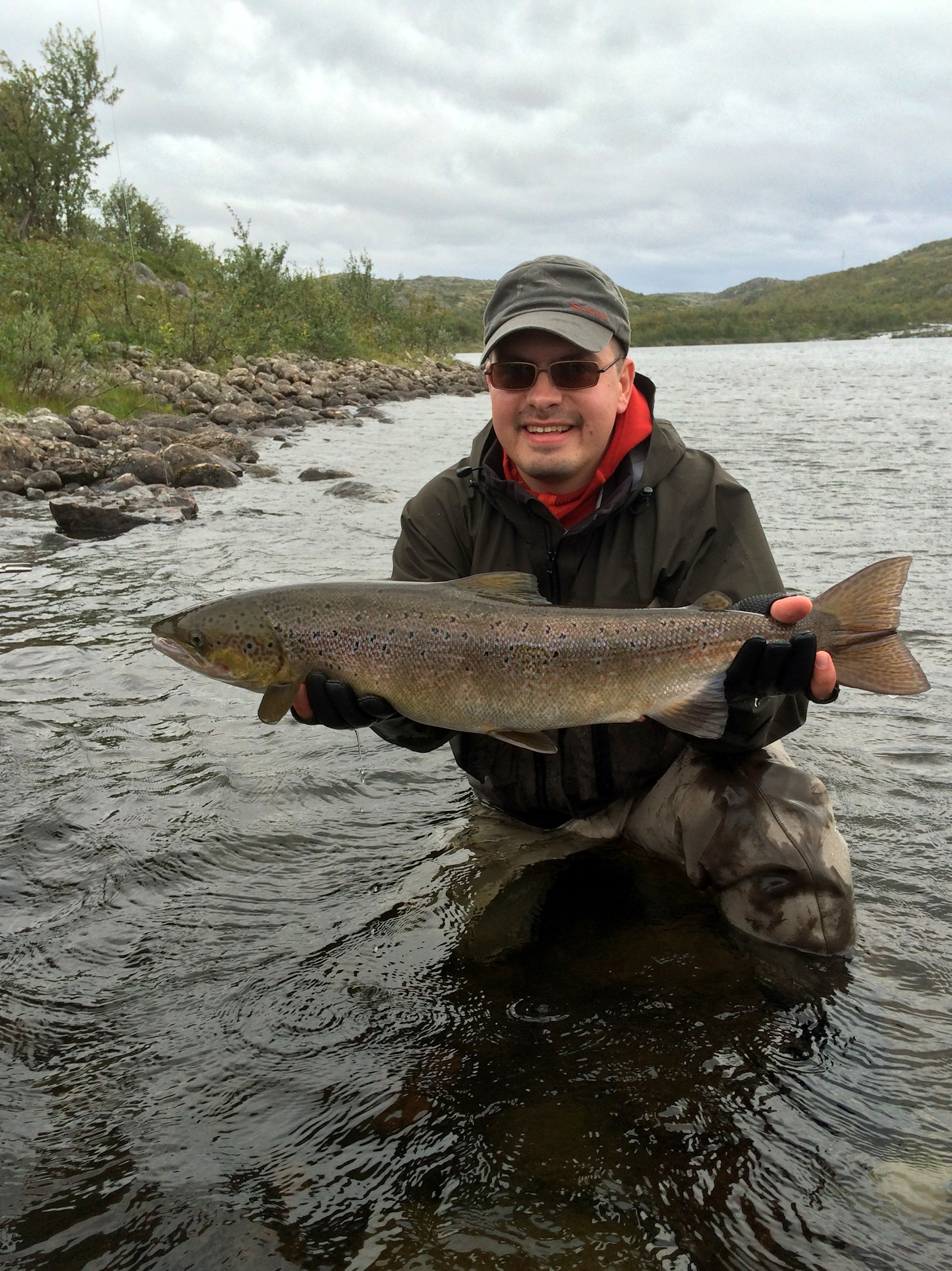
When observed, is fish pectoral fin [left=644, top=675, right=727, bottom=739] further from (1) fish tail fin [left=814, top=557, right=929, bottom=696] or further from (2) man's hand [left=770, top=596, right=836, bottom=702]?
(1) fish tail fin [left=814, top=557, right=929, bottom=696]

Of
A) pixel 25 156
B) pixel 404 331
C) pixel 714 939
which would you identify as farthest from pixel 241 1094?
pixel 404 331

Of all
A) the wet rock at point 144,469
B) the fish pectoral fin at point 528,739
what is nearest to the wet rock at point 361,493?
the wet rock at point 144,469

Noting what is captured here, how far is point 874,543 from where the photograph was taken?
10.2m

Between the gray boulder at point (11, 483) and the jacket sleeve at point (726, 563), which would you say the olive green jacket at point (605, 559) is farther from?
the gray boulder at point (11, 483)

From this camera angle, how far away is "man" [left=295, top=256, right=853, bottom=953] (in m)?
3.34

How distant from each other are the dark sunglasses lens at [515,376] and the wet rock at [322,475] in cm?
1171

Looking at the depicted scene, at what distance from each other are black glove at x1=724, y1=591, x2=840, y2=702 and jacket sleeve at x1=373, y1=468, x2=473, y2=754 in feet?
4.13

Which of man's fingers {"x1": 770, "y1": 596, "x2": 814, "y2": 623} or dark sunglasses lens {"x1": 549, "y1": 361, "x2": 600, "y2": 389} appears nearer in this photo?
man's fingers {"x1": 770, "y1": 596, "x2": 814, "y2": 623}

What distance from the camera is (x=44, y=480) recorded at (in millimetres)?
12383

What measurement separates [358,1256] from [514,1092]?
0.67 meters

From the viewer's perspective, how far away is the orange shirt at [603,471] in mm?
3760

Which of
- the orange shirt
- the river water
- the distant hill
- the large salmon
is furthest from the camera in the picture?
the distant hill

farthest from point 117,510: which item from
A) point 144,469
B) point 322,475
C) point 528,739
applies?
point 528,739

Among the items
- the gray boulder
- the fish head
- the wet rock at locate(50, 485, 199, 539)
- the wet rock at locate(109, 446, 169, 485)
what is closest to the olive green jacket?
the fish head
